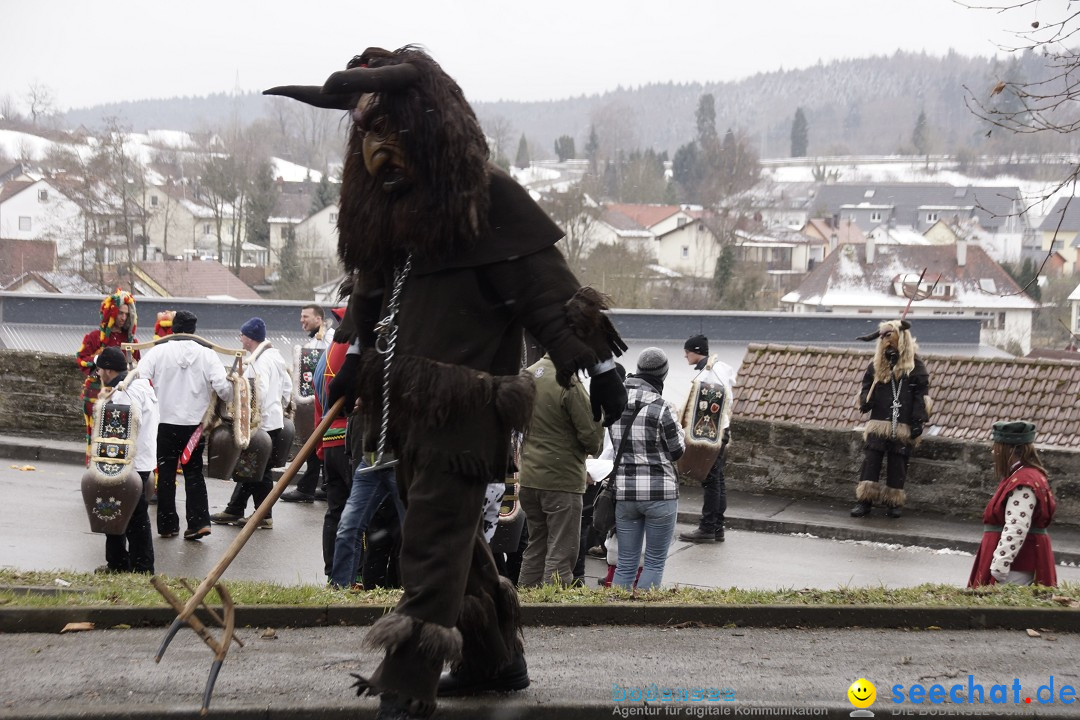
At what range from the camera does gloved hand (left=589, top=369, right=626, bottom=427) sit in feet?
13.4

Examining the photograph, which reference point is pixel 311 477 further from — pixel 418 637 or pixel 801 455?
pixel 418 637

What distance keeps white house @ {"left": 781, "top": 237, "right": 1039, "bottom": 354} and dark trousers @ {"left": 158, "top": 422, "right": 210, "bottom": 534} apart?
190ft

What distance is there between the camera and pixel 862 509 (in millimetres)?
12922

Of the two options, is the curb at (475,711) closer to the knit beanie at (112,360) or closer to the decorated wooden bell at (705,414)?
the knit beanie at (112,360)

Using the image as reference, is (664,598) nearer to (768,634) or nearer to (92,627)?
(768,634)

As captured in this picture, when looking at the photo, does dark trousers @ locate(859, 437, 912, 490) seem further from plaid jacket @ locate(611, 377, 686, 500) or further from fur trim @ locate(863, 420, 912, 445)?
plaid jacket @ locate(611, 377, 686, 500)

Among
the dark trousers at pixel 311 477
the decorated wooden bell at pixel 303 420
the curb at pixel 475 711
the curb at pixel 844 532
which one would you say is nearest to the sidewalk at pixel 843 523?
the curb at pixel 844 532

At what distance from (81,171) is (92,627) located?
48773 mm

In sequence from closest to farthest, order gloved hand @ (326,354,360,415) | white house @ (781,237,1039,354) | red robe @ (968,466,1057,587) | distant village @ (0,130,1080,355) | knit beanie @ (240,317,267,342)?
gloved hand @ (326,354,360,415), red robe @ (968,466,1057,587), knit beanie @ (240,317,267,342), distant village @ (0,130,1080,355), white house @ (781,237,1039,354)

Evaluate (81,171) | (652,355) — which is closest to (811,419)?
(652,355)

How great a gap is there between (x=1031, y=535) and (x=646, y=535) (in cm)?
253

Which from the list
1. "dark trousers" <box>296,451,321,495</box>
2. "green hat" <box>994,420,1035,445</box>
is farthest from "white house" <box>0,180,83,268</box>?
"green hat" <box>994,420,1035,445</box>

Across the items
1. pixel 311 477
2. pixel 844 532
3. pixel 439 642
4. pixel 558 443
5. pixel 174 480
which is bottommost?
pixel 844 532

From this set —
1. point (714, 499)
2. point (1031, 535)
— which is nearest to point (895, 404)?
point (714, 499)
